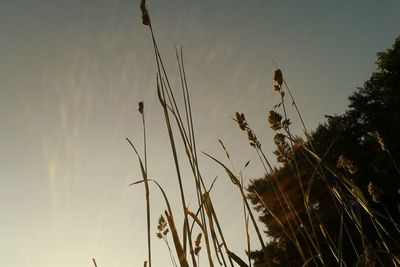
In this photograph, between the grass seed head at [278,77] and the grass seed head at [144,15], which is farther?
the grass seed head at [278,77]

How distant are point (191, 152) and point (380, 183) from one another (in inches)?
617

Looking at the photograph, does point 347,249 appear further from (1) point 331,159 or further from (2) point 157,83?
(2) point 157,83

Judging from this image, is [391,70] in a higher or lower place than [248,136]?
higher

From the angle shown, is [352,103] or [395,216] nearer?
[395,216]

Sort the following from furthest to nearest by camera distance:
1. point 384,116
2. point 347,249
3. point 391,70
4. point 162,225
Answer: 1. point 391,70
2. point 384,116
3. point 347,249
4. point 162,225

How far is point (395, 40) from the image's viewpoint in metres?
17.8

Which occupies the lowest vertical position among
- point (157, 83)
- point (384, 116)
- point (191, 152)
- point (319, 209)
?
point (191, 152)

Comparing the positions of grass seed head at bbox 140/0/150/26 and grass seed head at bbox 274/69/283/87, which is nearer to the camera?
grass seed head at bbox 140/0/150/26

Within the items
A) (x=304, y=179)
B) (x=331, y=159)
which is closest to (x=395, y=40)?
(x=331, y=159)

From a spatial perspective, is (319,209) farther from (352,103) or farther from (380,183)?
(352,103)

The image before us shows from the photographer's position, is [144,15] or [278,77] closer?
[144,15]

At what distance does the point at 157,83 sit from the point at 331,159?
52.1 feet

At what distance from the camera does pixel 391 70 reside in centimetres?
1736

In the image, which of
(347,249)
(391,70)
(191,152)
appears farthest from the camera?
(391,70)
